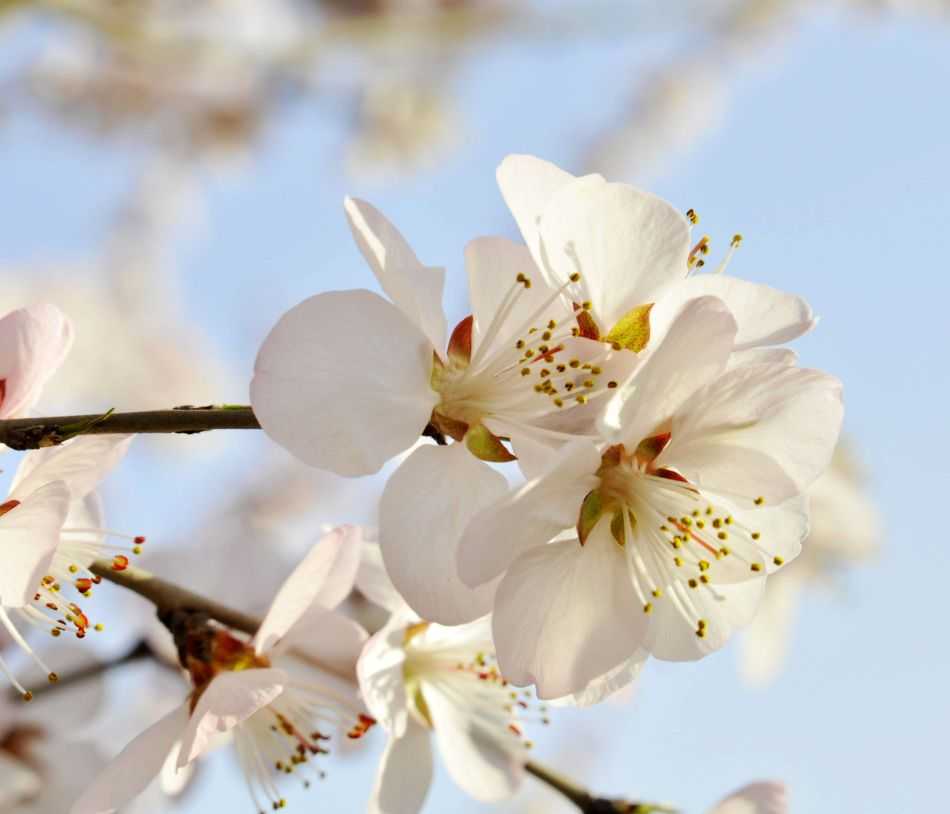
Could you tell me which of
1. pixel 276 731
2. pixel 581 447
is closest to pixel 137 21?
pixel 276 731

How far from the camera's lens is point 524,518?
529mm

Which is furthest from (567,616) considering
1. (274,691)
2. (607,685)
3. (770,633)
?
(770,633)

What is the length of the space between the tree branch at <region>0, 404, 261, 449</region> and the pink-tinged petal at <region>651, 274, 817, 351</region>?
23cm

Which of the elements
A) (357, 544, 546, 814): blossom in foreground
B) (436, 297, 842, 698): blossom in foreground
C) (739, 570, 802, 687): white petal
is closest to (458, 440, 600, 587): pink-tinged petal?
(436, 297, 842, 698): blossom in foreground

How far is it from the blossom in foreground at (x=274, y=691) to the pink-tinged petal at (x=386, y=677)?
0.7 inches

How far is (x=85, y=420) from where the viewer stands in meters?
0.50

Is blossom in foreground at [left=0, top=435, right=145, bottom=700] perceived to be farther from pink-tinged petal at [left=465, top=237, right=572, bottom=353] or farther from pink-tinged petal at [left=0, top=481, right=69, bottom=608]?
pink-tinged petal at [left=465, top=237, right=572, bottom=353]

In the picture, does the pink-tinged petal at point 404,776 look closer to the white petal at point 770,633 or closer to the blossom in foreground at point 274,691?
the blossom in foreground at point 274,691

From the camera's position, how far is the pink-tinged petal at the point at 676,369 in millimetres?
523

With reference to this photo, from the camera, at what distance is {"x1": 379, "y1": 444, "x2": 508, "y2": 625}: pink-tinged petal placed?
1.80 ft

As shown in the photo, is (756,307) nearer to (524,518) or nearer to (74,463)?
(524,518)

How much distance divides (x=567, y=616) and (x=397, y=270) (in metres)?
0.20

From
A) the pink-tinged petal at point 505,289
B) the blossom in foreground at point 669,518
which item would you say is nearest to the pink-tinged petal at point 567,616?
the blossom in foreground at point 669,518

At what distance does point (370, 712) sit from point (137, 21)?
225 centimetres
